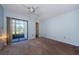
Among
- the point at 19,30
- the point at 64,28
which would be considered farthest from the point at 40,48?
the point at 64,28

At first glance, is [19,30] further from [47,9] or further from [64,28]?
[64,28]

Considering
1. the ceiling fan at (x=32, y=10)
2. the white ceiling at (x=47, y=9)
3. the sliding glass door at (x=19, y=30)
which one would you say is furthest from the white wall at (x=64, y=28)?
the sliding glass door at (x=19, y=30)

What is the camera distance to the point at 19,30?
237cm

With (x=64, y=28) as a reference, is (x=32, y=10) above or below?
above

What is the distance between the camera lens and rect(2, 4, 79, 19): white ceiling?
7.42 ft

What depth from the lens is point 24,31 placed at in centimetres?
247

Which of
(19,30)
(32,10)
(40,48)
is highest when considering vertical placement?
(32,10)

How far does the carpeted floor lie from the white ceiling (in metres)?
0.71

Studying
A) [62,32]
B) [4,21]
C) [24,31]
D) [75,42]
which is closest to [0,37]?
[4,21]

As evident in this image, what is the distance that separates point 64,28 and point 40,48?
855 millimetres

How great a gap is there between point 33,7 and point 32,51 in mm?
1086

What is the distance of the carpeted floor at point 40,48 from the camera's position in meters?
2.25

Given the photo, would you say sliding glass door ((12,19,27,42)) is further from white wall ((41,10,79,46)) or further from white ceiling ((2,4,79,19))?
white wall ((41,10,79,46))
